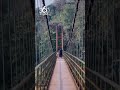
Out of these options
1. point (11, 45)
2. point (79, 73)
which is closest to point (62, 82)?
point (79, 73)

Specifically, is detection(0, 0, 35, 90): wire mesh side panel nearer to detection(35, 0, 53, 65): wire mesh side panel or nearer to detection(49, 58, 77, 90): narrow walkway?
detection(35, 0, 53, 65): wire mesh side panel

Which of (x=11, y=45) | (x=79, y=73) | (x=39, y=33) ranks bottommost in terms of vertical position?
(x=79, y=73)

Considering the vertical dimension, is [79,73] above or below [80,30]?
below

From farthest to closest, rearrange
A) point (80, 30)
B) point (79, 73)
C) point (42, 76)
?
1. point (80, 30)
2. point (79, 73)
3. point (42, 76)

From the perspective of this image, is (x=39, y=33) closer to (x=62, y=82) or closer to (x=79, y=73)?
(x=79, y=73)

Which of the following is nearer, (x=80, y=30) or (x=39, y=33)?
(x=39, y=33)

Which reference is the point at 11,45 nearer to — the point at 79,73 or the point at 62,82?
the point at 79,73

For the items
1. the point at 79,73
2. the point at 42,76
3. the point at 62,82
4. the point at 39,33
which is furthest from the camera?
the point at 62,82

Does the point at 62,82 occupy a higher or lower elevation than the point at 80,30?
lower

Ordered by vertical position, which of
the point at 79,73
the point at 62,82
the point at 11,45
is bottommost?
the point at 62,82

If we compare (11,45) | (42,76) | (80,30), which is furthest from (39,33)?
(11,45)

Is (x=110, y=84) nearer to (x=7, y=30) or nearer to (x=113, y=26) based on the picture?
(x=113, y=26)

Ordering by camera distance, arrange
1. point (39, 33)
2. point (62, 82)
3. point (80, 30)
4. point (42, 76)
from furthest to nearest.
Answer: point (62, 82)
point (80, 30)
point (39, 33)
point (42, 76)

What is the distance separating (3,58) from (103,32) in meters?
1.45
